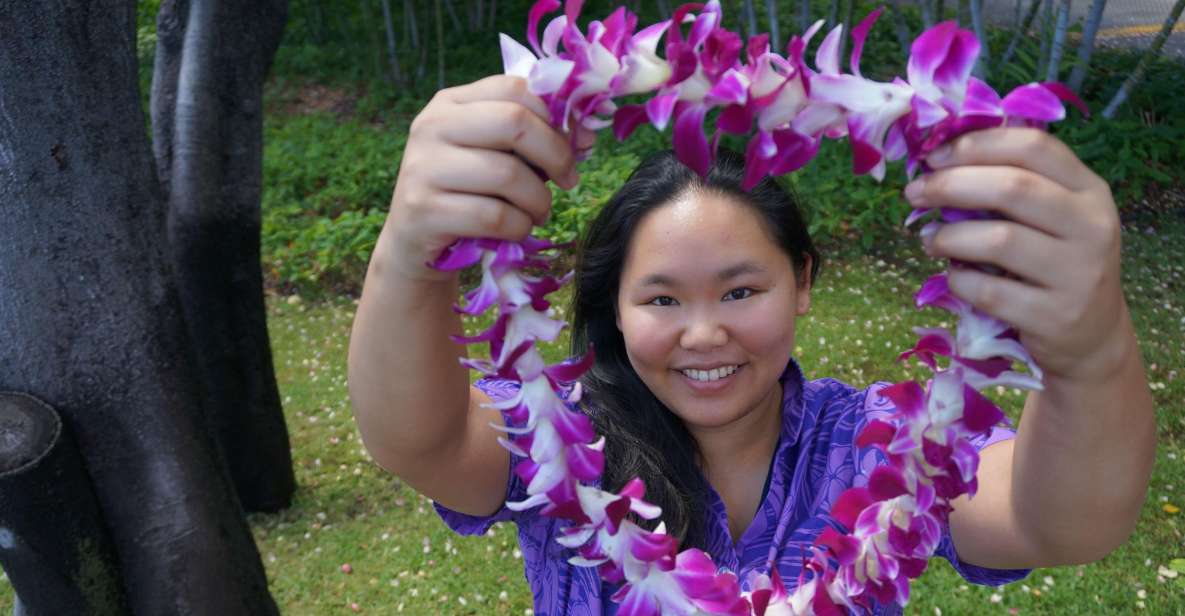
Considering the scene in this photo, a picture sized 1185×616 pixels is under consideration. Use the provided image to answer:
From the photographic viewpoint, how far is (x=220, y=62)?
4449 millimetres

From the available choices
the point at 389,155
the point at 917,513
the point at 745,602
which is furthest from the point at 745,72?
the point at 389,155

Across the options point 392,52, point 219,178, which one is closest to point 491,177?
point 219,178

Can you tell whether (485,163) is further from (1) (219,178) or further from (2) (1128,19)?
(2) (1128,19)

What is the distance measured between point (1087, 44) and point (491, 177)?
27.6ft

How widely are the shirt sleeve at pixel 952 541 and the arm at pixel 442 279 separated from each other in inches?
27.8

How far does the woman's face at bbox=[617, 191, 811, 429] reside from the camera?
1.85 metres

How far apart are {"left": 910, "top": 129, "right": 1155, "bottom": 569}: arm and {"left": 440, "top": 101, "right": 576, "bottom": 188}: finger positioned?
1.31 ft

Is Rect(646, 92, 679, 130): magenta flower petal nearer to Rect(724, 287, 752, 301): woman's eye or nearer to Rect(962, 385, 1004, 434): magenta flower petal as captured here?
Rect(962, 385, 1004, 434): magenta flower petal

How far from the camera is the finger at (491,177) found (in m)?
1.23

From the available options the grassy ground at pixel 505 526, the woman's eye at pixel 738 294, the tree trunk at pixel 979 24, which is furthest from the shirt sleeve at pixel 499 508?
the tree trunk at pixel 979 24

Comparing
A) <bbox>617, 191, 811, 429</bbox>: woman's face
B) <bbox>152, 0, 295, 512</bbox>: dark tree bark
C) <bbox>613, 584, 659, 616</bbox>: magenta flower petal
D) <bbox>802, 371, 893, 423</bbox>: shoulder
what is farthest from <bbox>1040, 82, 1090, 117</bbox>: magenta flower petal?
<bbox>152, 0, 295, 512</bbox>: dark tree bark

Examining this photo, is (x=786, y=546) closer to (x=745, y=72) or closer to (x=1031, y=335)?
(x=1031, y=335)

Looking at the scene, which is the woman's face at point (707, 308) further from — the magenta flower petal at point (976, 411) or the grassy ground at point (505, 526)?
the grassy ground at point (505, 526)

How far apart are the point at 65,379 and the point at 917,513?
2172mm
